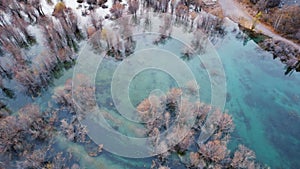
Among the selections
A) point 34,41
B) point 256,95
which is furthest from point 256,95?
point 34,41

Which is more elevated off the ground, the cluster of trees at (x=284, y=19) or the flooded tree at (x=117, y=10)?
the flooded tree at (x=117, y=10)

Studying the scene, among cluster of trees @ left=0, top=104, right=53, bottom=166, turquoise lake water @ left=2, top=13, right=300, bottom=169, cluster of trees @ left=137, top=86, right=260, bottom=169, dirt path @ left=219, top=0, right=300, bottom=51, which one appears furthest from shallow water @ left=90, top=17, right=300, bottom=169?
cluster of trees @ left=0, top=104, right=53, bottom=166

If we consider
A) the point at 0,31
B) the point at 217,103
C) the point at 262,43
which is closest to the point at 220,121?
the point at 217,103

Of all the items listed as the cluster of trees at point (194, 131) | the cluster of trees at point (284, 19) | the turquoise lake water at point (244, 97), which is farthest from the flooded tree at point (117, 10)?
the cluster of trees at point (284, 19)

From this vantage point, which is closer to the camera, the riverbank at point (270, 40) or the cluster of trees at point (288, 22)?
the riverbank at point (270, 40)

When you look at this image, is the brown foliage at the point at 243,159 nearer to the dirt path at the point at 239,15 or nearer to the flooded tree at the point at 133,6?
the dirt path at the point at 239,15

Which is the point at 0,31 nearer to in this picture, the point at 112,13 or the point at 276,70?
the point at 112,13
